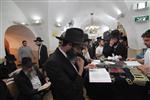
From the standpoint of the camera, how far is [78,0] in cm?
714

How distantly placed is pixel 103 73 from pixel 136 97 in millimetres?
436

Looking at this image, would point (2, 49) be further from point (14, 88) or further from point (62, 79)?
point (62, 79)

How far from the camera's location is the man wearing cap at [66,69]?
4.67 ft

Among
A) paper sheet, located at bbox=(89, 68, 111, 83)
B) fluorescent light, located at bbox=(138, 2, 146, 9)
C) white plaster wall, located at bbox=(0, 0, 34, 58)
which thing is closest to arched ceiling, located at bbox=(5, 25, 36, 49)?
white plaster wall, located at bbox=(0, 0, 34, 58)

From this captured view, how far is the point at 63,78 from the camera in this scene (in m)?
1.42

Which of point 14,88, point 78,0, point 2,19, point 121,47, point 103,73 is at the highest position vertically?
point 78,0

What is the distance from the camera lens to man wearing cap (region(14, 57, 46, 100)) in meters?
3.08

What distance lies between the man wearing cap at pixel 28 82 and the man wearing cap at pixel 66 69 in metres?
1.71

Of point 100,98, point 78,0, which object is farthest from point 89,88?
point 78,0

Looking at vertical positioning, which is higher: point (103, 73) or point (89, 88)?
point (103, 73)

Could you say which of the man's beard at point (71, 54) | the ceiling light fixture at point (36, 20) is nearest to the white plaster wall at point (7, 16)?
the ceiling light fixture at point (36, 20)

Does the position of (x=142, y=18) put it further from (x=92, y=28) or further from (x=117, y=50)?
(x=92, y=28)

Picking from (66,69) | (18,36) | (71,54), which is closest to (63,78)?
(66,69)

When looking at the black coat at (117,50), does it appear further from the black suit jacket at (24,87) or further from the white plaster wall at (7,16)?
the white plaster wall at (7,16)
